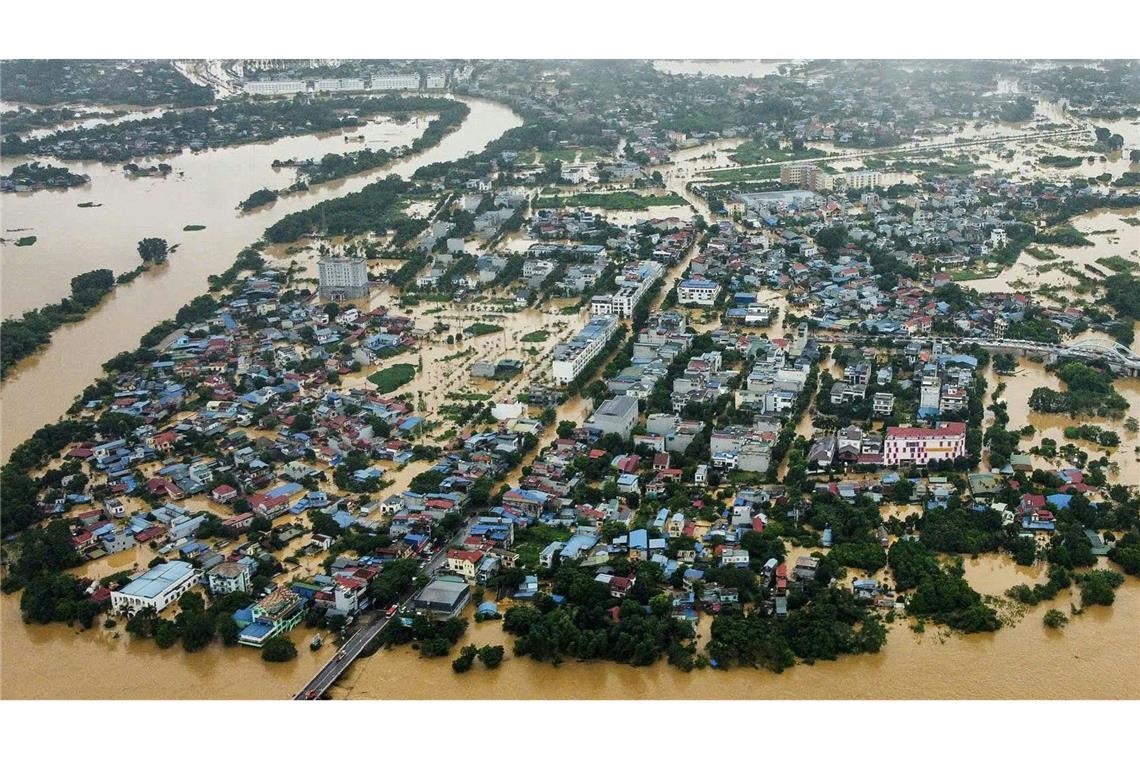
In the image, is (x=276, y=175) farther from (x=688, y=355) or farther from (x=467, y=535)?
(x=467, y=535)

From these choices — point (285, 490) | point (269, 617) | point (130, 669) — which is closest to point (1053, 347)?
point (285, 490)

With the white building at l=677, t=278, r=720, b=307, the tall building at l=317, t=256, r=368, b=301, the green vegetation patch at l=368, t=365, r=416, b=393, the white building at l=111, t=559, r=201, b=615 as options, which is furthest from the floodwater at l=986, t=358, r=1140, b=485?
the tall building at l=317, t=256, r=368, b=301

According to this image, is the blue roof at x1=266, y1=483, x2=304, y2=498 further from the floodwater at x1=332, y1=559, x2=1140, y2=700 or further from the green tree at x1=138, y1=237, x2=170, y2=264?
the green tree at x1=138, y1=237, x2=170, y2=264

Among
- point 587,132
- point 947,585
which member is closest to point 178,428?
point 947,585

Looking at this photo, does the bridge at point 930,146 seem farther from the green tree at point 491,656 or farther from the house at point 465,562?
A: the green tree at point 491,656

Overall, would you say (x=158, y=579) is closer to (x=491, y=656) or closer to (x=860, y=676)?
(x=491, y=656)

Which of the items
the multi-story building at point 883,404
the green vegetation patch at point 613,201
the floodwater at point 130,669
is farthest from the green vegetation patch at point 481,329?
the floodwater at point 130,669
